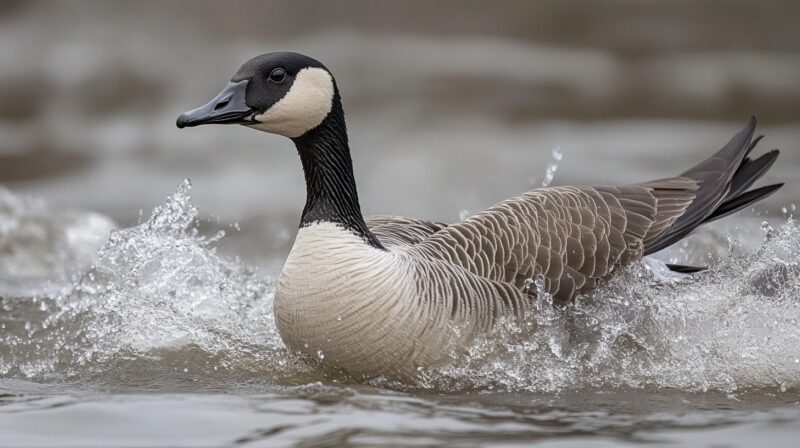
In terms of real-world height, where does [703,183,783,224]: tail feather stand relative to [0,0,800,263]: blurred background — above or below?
below

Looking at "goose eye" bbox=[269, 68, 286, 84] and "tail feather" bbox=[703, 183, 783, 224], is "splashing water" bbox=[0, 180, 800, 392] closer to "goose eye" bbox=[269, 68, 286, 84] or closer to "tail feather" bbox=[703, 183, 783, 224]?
"tail feather" bbox=[703, 183, 783, 224]

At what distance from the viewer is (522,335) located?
6.37 m

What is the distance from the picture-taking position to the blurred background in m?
13.8

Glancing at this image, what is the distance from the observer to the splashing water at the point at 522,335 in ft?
20.6

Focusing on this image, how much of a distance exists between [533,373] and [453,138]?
820 cm

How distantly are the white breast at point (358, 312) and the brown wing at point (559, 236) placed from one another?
0.45m

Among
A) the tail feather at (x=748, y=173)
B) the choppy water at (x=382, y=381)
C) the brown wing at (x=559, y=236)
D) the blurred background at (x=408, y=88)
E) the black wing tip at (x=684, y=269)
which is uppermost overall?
the blurred background at (x=408, y=88)

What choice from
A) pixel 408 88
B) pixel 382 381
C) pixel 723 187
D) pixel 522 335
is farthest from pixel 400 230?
pixel 408 88

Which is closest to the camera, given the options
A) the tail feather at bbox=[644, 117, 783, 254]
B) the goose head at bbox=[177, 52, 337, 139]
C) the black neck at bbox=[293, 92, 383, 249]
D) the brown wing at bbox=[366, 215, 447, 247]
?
the goose head at bbox=[177, 52, 337, 139]

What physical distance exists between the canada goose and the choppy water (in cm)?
17

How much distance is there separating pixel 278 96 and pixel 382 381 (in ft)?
5.09

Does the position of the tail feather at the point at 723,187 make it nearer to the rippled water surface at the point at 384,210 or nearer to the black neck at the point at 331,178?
the rippled water surface at the point at 384,210

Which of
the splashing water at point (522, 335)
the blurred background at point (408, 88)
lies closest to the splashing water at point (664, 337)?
the splashing water at point (522, 335)

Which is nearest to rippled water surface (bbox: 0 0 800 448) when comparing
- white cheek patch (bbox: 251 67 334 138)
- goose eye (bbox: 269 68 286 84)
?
white cheek patch (bbox: 251 67 334 138)
